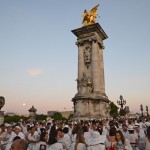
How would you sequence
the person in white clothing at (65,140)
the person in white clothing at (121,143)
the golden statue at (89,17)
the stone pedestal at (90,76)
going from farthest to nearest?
the golden statue at (89,17) → the stone pedestal at (90,76) → the person in white clothing at (65,140) → the person in white clothing at (121,143)

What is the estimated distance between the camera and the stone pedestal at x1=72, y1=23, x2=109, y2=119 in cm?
3616

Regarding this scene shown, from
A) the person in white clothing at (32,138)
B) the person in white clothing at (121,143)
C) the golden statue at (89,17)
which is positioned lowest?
the person in white clothing at (32,138)

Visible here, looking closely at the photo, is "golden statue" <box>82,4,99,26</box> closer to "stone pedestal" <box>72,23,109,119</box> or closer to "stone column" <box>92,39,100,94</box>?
"stone pedestal" <box>72,23,109,119</box>

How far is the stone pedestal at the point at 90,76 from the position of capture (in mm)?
36156

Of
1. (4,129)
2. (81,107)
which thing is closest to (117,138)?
(4,129)

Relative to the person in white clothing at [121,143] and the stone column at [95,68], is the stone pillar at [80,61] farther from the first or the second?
the person in white clothing at [121,143]

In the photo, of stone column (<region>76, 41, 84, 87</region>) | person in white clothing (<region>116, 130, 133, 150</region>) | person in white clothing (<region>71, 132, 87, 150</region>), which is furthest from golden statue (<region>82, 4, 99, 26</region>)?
person in white clothing (<region>71, 132, 87, 150</region>)

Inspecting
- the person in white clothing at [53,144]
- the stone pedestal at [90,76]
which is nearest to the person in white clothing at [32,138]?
the person in white clothing at [53,144]

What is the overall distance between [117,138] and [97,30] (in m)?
37.0

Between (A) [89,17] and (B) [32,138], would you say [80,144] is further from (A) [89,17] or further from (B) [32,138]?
(A) [89,17]

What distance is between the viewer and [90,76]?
4044 centimetres

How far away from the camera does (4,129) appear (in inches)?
A: 479

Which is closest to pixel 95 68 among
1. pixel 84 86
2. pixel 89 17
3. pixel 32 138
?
pixel 84 86

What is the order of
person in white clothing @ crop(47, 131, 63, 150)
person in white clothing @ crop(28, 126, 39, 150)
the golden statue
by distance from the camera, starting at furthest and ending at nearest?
1. the golden statue
2. person in white clothing @ crop(28, 126, 39, 150)
3. person in white clothing @ crop(47, 131, 63, 150)
